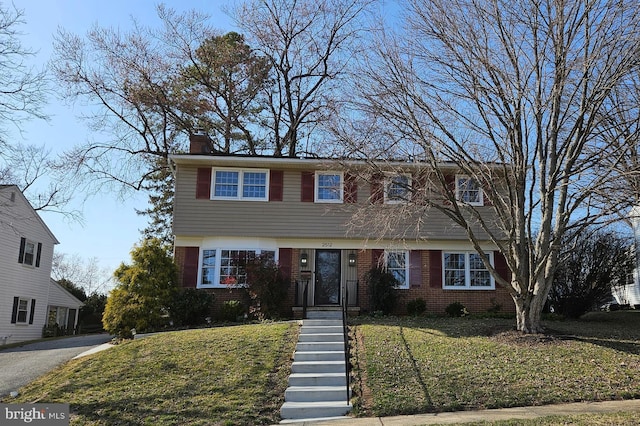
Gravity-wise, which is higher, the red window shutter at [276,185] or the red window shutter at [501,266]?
the red window shutter at [276,185]

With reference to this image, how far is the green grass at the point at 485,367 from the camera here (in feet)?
27.2

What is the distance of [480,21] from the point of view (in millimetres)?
11555

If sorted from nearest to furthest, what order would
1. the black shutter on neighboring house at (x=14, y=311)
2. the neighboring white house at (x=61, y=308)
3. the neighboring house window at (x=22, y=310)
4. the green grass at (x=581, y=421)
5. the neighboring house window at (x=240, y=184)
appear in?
1. the green grass at (x=581, y=421)
2. the neighboring house window at (x=240, y=184)
3. the black shutter on neighboring house at (x=14, y=311)
4. the neighboring house window at (x=22, y=310)
5. the neighboring white house at (x=61, y=308)

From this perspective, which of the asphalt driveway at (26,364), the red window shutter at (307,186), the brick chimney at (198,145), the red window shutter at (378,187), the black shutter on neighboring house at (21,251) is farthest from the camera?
the black shutter on neighboring house at (21,251)

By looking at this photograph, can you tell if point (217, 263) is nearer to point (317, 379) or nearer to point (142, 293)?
point (142, 293)

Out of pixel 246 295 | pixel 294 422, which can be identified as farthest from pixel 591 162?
pixel 246 295

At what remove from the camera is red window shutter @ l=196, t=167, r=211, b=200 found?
53.8 feet

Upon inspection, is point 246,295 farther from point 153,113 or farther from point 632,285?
point 632,285

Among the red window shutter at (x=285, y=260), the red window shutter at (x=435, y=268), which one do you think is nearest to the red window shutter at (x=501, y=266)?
the red window shutter at (x=435, y=268)

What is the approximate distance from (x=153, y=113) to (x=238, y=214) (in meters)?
10.4

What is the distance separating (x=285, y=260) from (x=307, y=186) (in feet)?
8.45

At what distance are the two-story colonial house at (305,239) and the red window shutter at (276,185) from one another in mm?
33

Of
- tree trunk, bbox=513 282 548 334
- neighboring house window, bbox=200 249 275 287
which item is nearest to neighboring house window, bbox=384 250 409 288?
neighboring house window, bbox=200 249 275 287

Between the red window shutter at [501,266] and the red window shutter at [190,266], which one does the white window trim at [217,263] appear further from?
the red window shutter at [501,266]
